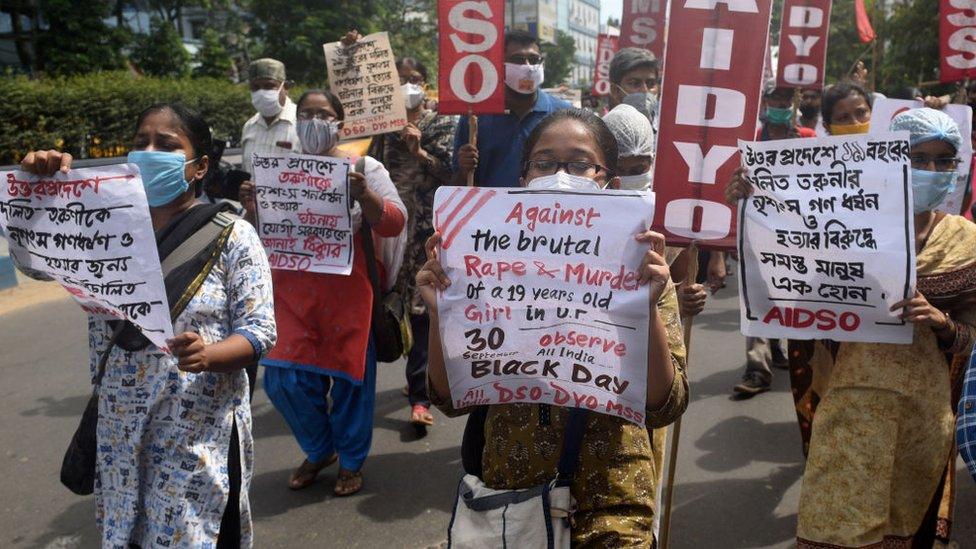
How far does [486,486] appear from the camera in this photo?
6.97 ft

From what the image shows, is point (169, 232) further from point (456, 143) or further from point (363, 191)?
point (456, 143)

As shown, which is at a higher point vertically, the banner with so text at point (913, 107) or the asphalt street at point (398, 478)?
the banner with so text at point (913, 107)

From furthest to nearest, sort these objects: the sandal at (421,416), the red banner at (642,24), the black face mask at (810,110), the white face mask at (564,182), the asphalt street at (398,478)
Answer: the red banner at (642,24) → the black face mask at (810,110) → the sandal at (421,416) → the asphalt street at (398,478) → the white face mask at (564,182)

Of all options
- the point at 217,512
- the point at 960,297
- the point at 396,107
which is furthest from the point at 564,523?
the point at 396,107

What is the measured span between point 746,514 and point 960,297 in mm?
1541

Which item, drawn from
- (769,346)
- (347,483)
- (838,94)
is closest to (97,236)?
(347,483)

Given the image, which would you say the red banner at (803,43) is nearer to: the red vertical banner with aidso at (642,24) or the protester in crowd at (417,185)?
the red vertical banner with aidso at (642,24)

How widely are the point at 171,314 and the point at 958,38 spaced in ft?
21.4

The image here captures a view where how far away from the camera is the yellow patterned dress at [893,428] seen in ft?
9.26

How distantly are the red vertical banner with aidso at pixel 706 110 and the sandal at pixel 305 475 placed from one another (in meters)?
2.12

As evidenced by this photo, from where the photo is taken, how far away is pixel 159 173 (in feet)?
8.35

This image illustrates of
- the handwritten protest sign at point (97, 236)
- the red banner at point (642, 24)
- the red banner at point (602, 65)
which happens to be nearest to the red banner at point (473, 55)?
the handwritten protest sign at point (97, 236)

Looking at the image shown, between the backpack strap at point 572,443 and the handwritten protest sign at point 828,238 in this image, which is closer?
the backpack strap at point 572,443

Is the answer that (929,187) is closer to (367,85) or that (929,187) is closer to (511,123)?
(511,123)
